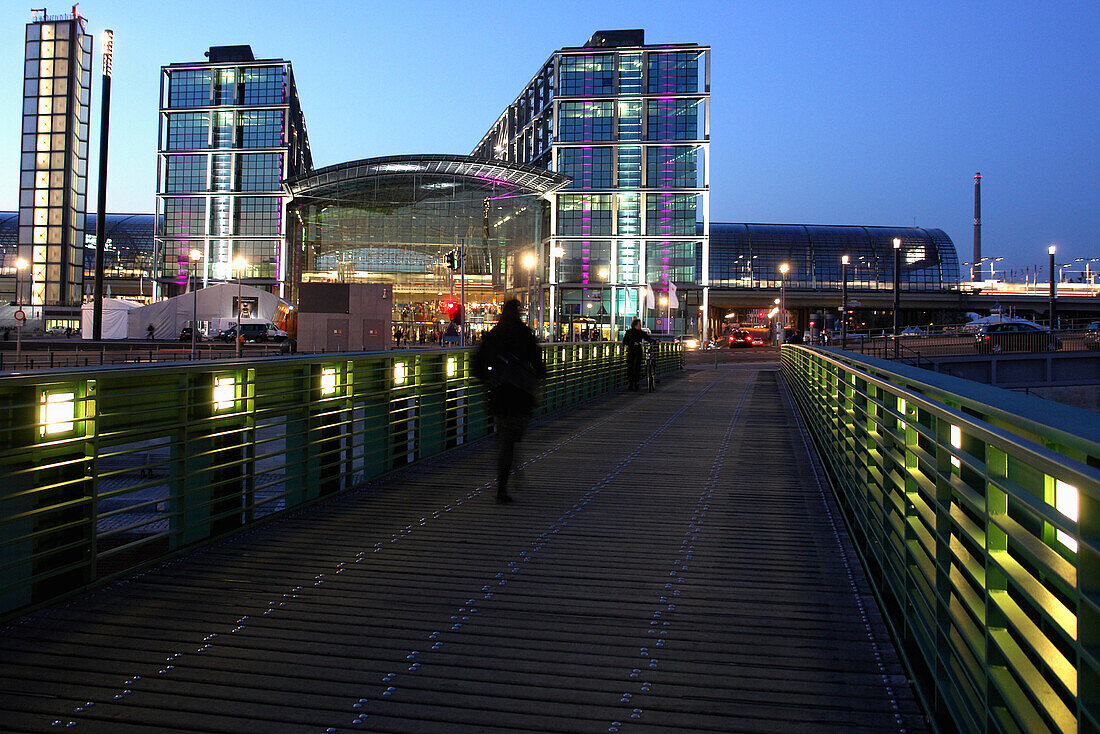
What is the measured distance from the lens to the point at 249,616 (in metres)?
5.02

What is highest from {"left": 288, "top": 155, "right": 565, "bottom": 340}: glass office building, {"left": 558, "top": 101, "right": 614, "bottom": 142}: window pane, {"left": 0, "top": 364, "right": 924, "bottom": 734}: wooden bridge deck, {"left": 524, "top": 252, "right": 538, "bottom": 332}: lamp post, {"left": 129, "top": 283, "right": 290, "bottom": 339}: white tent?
{"left": 558, "top": 101, "right": 614, "bottom": 142}: window pane

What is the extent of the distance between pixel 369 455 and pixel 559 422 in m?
7.14

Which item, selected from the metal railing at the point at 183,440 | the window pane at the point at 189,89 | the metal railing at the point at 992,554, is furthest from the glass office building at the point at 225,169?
the metal railing at the point at 992,554

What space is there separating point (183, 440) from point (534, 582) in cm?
268

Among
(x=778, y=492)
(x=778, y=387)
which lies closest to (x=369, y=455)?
(x=778, y=492)

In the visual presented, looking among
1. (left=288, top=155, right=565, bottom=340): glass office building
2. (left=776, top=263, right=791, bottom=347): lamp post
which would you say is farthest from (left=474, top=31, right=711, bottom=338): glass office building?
(left=776, top=263, right=791, bottom=347): lamp post

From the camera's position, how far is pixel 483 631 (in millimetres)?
4844

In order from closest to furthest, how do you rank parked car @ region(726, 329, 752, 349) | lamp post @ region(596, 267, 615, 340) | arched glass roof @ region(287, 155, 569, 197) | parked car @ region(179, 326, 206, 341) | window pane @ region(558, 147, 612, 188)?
parked car @ region(179, 326, 206, 341) → arched glass roof @ region(287, 155, 569, 197) → lamp post @ region(596, 267, 615, 340) → window pane @ region(558, 147, 612, 188) → parked car @ region(726, 329, 752, 349)

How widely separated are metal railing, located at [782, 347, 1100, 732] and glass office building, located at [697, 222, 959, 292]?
353ft

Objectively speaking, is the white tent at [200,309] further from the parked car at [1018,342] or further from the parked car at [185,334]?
the parked car at [1018,342]

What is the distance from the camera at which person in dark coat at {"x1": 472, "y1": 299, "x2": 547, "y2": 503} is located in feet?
28.2

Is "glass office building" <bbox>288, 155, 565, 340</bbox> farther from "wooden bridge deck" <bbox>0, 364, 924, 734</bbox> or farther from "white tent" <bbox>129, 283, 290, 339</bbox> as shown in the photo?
"wooden bridge deck" <bbox>0, 364, 924, 734</bbox>

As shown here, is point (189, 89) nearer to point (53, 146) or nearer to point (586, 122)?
point (53, 146)

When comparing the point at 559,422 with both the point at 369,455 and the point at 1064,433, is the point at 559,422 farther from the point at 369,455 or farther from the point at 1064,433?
the point at 1064,433
